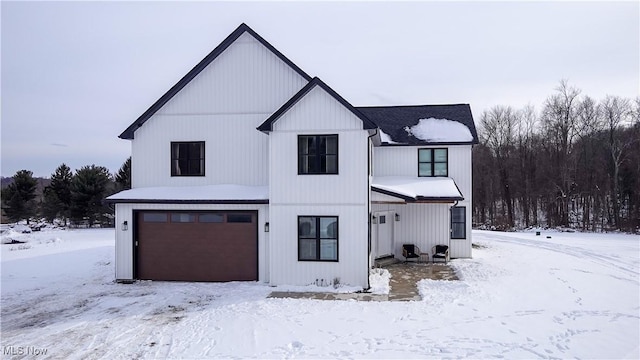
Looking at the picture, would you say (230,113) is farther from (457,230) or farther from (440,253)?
(457,230)

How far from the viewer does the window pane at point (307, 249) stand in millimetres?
11484

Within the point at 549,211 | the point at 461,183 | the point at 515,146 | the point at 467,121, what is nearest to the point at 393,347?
the point at 461,183

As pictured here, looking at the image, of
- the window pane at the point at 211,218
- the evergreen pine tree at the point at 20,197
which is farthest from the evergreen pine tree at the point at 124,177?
the window pane at the point at 211,218

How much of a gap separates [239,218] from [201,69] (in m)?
5.32

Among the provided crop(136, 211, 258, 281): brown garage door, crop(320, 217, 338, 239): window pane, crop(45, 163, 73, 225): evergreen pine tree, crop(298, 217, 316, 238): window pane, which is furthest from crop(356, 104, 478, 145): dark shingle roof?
crop(45, 163, 73, 225): evergreen pine tree

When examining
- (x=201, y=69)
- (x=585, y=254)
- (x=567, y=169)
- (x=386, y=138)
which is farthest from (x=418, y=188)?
(x=567, y=169)

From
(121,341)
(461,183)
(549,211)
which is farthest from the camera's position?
(549,211)

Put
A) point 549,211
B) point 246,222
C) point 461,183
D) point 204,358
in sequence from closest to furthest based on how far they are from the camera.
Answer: point 204,358
point 246,222
point 461,183
point 549,211

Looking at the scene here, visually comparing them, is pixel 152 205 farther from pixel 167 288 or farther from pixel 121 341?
pixel 121 341

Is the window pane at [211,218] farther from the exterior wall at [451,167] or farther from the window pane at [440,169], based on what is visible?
the window pane at [440,169]

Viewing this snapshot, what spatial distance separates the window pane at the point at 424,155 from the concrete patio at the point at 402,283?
463cm

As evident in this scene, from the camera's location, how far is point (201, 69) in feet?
43.4

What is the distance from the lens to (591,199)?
110ft

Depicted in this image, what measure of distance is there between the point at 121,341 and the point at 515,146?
4012 cm
